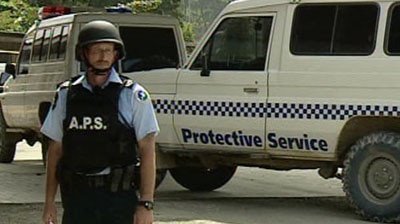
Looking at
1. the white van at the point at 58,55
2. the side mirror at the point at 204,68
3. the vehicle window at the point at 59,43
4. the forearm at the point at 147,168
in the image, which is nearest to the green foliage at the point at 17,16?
the white van at the point at 58,55

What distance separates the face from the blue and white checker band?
455cm

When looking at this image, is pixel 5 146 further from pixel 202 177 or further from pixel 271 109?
pixel 271 109

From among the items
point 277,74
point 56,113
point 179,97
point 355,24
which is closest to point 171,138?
point 179,97

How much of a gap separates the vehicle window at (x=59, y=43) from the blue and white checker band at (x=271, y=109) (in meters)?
2.10

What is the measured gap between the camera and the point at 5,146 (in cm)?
1343

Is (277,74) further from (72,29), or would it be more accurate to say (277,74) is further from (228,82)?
(72,29)

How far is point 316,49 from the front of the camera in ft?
28.0

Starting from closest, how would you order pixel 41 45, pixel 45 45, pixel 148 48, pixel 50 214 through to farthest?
pixel 50 214 < pixel 148 48 < pixel 45 45 < pixel 41 45

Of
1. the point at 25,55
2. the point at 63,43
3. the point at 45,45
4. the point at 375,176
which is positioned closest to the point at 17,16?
the point at 25,55

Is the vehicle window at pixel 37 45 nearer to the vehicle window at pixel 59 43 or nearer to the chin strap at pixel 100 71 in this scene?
the vehicle window at pixel 59 43

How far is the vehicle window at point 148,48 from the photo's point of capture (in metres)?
10.3

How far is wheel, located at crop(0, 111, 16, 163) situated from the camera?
13.3m

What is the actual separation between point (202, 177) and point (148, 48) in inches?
66.2

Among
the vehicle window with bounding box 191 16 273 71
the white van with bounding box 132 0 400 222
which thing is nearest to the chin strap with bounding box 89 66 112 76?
the white van with bounding box 132 0 400 222
